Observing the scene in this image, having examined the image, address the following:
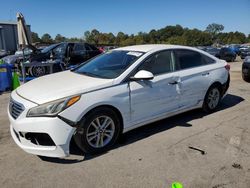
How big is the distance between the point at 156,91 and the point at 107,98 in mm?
1006

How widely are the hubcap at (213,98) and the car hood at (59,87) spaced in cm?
271

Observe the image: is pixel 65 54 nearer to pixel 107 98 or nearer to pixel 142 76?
pixel 142 76

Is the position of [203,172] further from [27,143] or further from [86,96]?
[27,143]

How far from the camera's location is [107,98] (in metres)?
3.78

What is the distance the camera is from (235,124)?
16.8ft

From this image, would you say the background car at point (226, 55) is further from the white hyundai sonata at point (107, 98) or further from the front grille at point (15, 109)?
the front grille at point (15, 109)

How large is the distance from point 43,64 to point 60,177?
6.99 m

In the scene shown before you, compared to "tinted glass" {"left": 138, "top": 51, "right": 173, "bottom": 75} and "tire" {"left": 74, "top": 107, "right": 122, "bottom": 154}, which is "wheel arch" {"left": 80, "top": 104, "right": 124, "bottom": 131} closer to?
"tire" {"left": 74, "top": 107, "right": 122, "bottom": 154}

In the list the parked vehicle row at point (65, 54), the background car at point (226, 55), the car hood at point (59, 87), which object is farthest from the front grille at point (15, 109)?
the background car at point (226, 55)

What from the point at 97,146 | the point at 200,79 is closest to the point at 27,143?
the point at 97,146

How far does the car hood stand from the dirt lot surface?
2.95 ft

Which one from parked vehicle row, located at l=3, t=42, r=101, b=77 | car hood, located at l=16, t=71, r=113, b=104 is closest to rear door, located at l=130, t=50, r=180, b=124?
car hood, located at l=16, t=71, r=113, b=104

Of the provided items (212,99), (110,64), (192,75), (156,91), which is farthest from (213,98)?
(110,64)

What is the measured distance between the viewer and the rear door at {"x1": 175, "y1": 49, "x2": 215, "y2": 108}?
495cm
